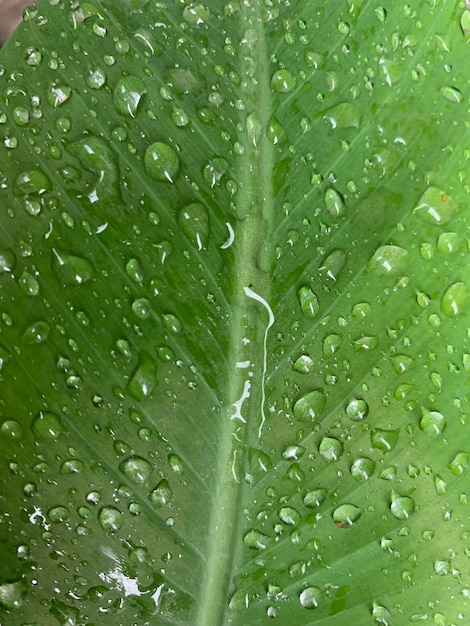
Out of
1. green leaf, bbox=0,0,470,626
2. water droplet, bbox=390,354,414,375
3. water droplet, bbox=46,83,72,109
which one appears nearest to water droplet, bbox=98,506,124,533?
green leaf, bbox=0,0,470,626

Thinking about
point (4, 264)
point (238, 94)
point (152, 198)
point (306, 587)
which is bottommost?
point (306, 587)

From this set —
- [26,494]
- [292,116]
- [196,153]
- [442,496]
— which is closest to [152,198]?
[196,153]

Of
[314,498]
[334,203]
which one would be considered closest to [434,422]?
[314,498]

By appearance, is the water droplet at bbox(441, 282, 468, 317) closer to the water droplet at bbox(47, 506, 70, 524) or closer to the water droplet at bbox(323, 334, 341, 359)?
the water droplet at bbox(323, 334, 341, 359)

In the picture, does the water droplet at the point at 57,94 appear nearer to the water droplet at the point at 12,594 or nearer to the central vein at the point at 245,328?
the central vein at the point at 245,328

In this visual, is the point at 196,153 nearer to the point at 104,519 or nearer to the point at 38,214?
the point at 38,214

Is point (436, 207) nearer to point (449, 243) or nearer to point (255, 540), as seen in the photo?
point (449, 243)
